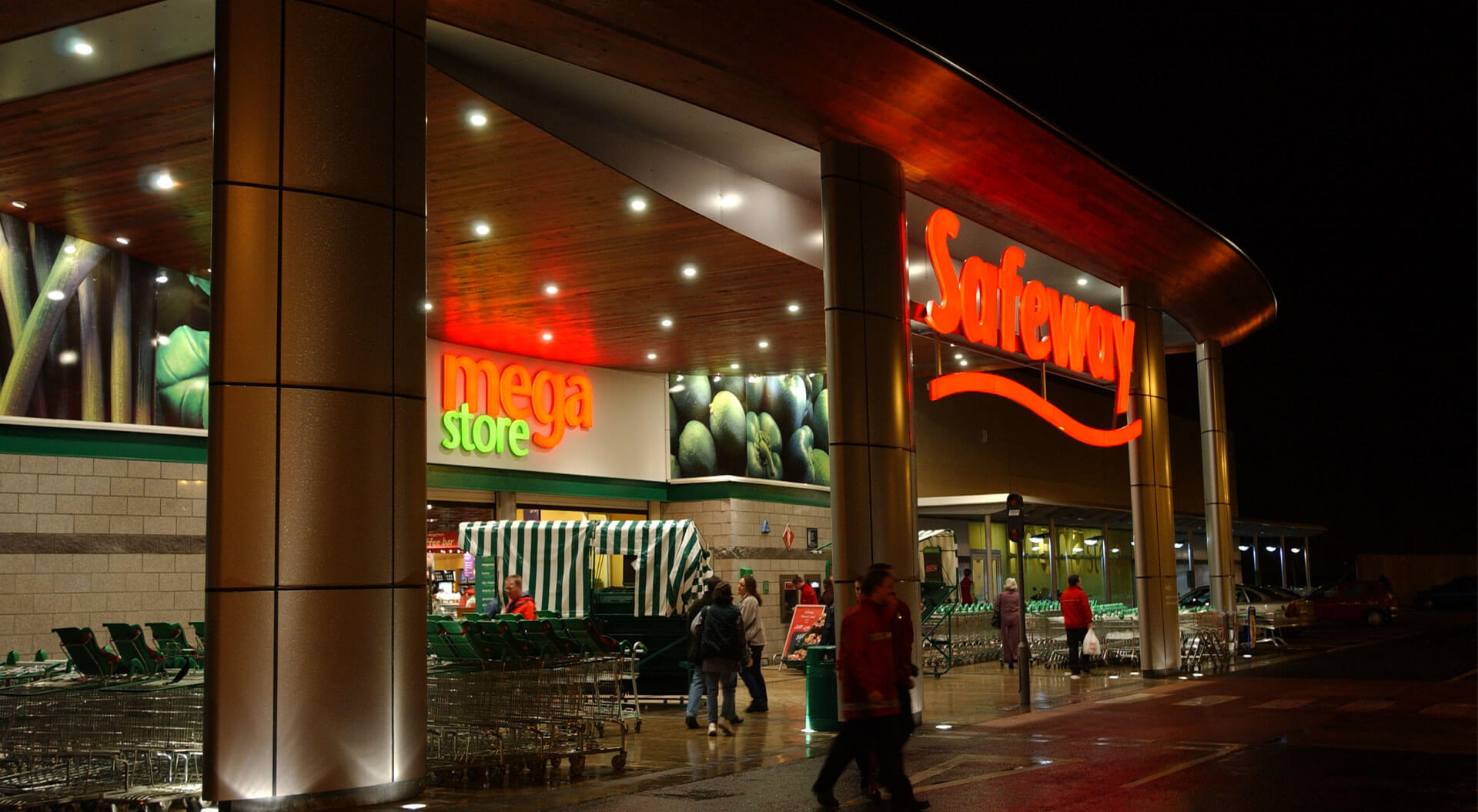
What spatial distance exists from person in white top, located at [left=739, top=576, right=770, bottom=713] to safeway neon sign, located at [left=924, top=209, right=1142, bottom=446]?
4.04m

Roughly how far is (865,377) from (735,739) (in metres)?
4.48

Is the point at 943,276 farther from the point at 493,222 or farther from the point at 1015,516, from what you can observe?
the point at 493,222

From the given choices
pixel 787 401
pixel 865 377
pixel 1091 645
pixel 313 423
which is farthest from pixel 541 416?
pixel 313 423

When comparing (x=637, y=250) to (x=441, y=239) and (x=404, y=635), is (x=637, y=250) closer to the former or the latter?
(x=441, y=239)

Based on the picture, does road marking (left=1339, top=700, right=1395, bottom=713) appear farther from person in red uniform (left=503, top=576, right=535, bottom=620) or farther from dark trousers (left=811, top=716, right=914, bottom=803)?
person in red uniform (left=503, top=576, right=535, bottom=620)

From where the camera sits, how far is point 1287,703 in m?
17.1

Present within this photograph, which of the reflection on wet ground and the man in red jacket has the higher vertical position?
the man in red jacket

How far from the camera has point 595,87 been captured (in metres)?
14.8

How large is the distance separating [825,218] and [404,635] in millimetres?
7625

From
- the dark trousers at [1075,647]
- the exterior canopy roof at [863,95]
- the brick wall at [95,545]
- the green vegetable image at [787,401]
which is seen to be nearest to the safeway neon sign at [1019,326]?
the exterior canopy roof at [863,95]

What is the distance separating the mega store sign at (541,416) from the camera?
2683cm

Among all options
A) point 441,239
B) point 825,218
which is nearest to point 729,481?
point 441,239

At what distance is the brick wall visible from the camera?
719 inches

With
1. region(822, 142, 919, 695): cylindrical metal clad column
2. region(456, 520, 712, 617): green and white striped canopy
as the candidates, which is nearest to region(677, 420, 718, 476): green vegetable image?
region(456, 520, 712, 617): green and white striped canopy
